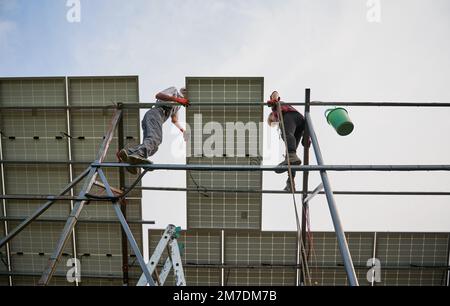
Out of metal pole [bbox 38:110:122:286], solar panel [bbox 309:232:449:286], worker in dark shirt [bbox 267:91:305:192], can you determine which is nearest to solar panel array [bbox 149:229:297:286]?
solar panel [bbox 309:232:449:286]

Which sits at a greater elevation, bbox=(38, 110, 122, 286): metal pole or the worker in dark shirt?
the worker in dark shirt

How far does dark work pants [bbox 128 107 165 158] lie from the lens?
4071 millimetres

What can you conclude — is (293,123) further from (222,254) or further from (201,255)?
(201,255)

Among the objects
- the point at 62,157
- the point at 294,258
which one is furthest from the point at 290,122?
the point at 62,157

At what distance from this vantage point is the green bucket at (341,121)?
13.6 ft

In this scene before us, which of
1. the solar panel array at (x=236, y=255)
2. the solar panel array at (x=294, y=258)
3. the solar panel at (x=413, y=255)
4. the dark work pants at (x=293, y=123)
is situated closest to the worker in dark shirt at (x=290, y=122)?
the dark work pants at (x=293, y=123)

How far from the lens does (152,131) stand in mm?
4379

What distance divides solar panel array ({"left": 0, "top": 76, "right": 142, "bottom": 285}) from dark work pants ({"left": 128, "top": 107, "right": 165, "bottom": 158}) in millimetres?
1090

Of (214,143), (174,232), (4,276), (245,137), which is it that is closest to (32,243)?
(4,276)

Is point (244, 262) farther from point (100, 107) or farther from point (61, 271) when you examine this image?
point (100, 107)

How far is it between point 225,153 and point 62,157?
11.6ft

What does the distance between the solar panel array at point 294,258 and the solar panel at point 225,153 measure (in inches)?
14.0

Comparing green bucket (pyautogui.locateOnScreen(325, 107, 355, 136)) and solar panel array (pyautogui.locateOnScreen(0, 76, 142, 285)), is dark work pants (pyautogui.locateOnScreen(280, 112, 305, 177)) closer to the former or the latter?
green bucket (pyautogui.locateOnScreen(325, 107, 355, 136))
